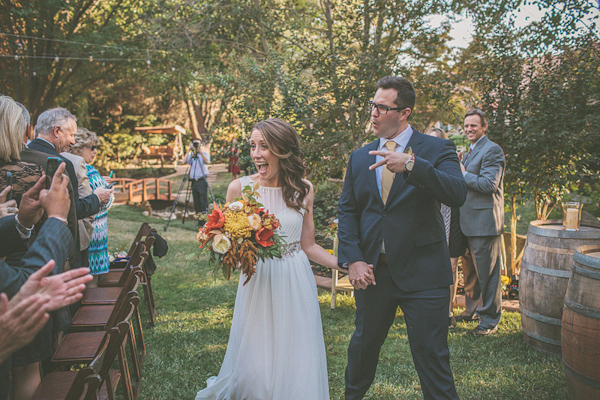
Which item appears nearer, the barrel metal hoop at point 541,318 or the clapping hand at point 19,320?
the clapping hand at point 19,320

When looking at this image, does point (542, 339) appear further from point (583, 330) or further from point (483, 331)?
point (583, 330)

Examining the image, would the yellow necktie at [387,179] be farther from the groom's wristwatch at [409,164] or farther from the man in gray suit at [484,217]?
the man in gray suit at [484,217]

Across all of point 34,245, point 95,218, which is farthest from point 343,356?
point 34,245

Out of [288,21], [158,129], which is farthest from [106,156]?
[288,21]

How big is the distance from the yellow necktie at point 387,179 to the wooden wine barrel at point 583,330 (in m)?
1.47

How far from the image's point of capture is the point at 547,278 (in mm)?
4051

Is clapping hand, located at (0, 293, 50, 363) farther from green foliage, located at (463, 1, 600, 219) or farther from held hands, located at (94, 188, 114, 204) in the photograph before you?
green foliage, located at (463, 1, 600, 219)

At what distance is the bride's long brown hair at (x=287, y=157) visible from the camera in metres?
3.29

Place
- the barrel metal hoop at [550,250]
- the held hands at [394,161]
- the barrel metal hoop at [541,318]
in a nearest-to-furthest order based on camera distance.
→ the held hands at [394,161] → the barrel metal hoop at [550,250] → the barrel metal hoop at [541,318]

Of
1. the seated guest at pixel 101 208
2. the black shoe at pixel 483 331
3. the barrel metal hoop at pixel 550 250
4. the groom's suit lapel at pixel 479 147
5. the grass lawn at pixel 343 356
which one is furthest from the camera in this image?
the groom's suit lapel at pixel 479 147

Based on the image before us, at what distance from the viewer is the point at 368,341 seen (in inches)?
116

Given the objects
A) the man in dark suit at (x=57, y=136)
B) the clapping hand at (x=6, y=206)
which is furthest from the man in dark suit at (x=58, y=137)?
the clapping hand at (x=6, y=206)

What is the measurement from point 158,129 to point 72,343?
24.4 m

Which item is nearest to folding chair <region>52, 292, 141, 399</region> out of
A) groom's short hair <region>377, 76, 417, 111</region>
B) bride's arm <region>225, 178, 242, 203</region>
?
bride's arm <region>225, 178, 242, 203</region>
